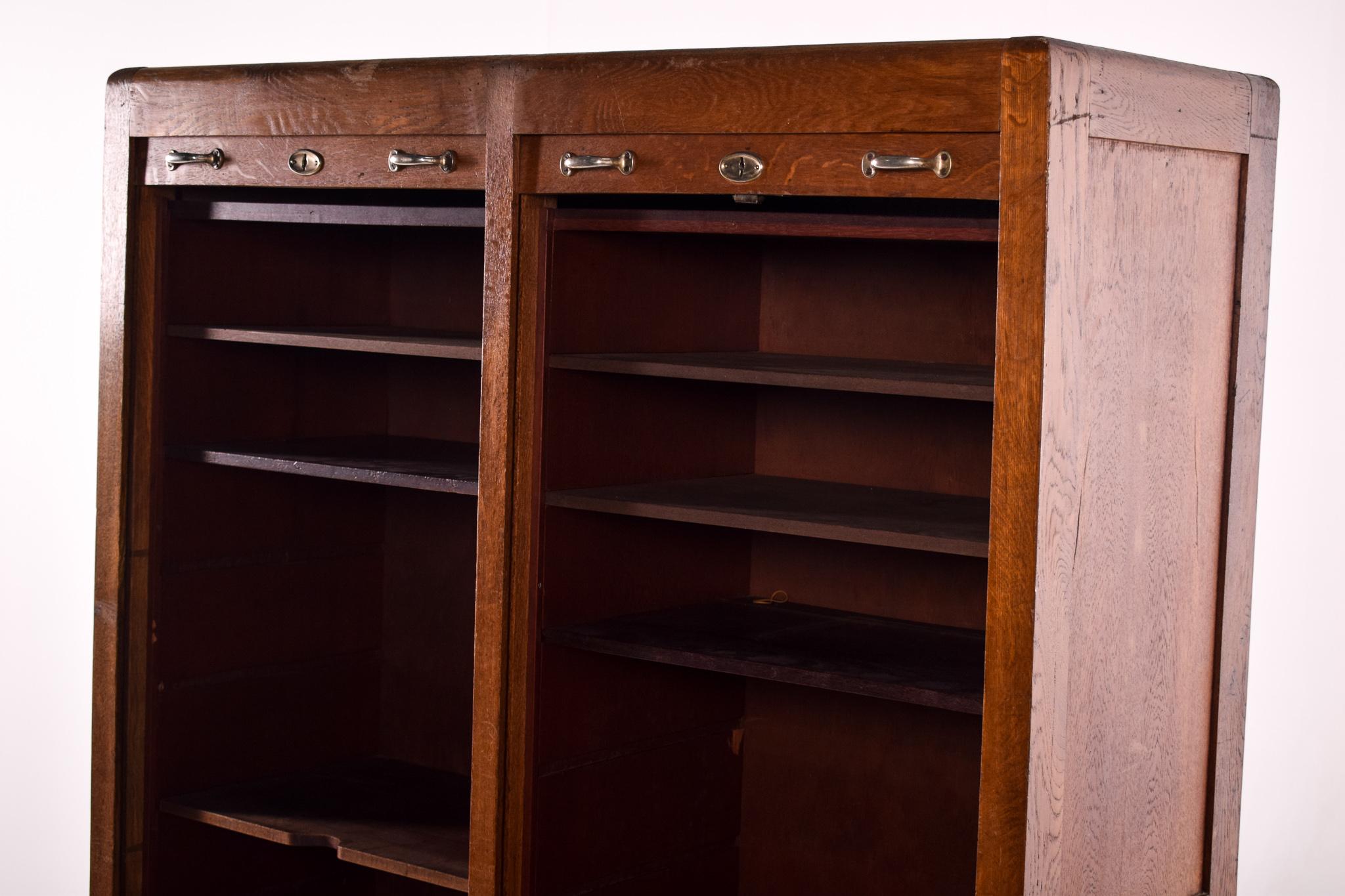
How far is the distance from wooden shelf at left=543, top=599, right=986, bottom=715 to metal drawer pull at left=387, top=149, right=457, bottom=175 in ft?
2.75

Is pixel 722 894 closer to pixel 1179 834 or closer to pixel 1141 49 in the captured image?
pixel 1179 834

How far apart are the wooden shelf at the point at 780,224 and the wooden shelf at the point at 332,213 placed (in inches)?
8.7

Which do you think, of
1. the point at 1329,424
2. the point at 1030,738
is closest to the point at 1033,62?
the point at 1030,738

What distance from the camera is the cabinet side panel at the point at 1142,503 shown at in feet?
8.72

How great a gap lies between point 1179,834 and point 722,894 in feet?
3.37

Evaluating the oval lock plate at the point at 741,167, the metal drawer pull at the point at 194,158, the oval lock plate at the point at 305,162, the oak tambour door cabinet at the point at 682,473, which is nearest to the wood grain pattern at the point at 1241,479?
the oak tambour door cabinet at the point at 682,473

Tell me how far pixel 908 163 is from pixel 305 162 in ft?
4.10

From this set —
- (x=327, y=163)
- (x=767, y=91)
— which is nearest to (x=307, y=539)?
(x=327, y=163)

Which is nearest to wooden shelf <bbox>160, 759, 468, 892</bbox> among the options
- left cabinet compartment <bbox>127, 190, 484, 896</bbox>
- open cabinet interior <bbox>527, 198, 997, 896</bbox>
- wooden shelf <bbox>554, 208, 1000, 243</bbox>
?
left cabinet compartment <bbox>127, 190, 484, 896</bbox>

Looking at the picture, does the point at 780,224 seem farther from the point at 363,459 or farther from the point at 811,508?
the point at 363,459

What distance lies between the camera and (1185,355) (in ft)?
9.53

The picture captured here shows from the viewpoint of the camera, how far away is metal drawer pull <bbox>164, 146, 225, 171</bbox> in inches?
137

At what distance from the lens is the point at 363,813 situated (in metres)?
3.75

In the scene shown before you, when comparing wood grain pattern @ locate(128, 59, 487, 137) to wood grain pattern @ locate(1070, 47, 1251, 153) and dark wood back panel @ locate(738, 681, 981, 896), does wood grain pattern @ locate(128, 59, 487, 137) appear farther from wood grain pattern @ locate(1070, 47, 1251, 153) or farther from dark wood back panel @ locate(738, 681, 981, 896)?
dark wood back panel @ locate(738, 681, 981, 896)
